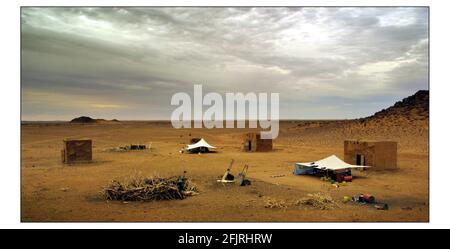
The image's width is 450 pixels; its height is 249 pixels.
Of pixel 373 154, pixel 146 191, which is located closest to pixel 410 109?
pixel 373 154

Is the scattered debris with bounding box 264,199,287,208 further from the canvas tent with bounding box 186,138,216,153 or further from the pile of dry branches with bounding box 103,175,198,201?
the canvas tent with bounding box 186,138,216,153

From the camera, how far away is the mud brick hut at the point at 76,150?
64.0 feet

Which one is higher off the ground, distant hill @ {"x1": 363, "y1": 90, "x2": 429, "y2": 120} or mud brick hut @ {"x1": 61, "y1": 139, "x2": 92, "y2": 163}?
distant hill @ {"x1": 363, "y1": 90, "x2": 429, "y2": 120}

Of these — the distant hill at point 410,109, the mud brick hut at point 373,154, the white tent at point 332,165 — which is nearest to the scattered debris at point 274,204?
the white tent at point 332,165

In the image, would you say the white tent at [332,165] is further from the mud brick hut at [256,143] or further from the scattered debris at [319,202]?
the mud brick hut at [256,143]

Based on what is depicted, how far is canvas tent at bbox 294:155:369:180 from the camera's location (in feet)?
47.8

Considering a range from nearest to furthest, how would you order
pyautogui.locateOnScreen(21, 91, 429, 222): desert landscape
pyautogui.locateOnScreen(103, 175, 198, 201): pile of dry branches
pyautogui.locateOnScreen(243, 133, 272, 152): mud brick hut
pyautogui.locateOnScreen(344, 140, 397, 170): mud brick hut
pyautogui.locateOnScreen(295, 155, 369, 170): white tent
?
1. pyautogui.locateOnScreen(21, 91, 429, 222): desert landscape
2. pyautogui.locateOnScreen(103, 175, 198, 201): pile of dry branches
3. pyautogui.locateOnScreen(295, 155, 369, 170): white tent
4. pyautogui.locateOnScreen(344, 140, 397, 170): mud brick hut
5. pyautogui.locateOnScreen(243, 133, 272, 152): mud brick hut

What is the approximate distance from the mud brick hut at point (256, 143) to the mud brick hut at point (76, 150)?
38.2 ft

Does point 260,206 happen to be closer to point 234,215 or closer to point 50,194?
point 234,215

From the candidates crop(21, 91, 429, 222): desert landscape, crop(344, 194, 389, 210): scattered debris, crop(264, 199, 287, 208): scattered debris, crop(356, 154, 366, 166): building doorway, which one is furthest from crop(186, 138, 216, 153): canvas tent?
crop(344, 194, 389, 210): scattered debris

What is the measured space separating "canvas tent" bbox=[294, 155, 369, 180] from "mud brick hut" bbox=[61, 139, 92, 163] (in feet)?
36.9

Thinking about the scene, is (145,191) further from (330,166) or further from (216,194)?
(330,166)

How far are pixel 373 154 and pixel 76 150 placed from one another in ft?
48.8

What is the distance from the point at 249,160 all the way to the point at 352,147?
20.4ft
